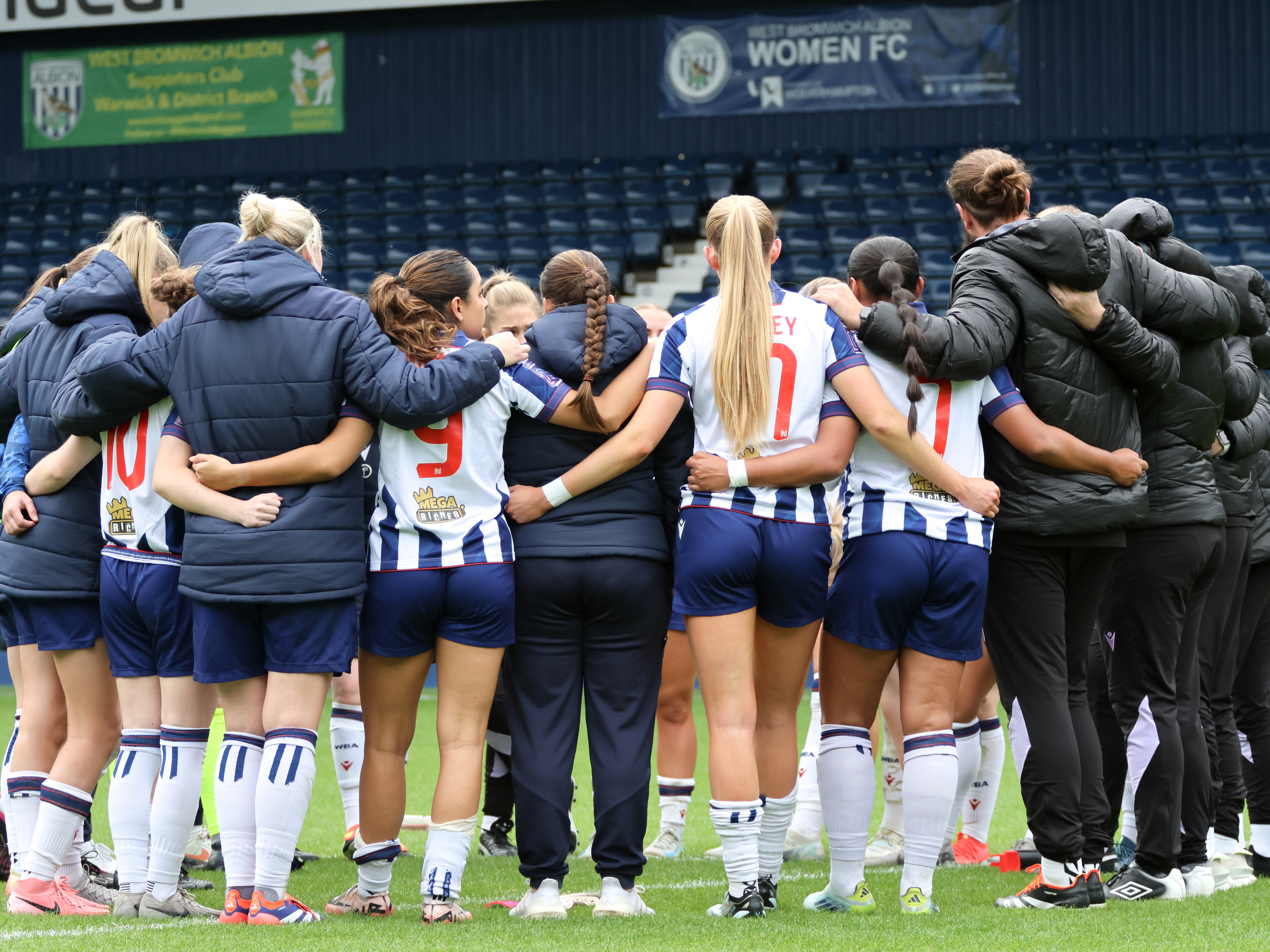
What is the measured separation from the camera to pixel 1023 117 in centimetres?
1672

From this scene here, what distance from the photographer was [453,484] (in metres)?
3.64

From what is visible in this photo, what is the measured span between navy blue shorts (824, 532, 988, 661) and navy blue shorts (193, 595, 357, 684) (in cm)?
134

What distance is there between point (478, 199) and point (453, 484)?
13334 millimetres

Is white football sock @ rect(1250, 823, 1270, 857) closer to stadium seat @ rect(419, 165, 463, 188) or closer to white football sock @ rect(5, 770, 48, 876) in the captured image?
white football sock @ rect(5, 770, 48, 876)

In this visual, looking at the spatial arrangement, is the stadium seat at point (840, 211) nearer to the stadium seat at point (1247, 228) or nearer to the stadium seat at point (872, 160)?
the stadium seat at point (872, 160)

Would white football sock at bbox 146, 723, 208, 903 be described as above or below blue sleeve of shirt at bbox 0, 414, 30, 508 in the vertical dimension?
below

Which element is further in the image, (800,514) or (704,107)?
(704,107)

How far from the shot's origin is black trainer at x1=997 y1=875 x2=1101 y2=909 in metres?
3.66

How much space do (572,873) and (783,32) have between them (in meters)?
14.4

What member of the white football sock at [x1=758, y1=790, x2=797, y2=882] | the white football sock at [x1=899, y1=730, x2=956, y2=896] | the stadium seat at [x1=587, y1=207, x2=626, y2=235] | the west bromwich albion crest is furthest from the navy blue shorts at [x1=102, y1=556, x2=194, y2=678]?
the west bromwich albion crest

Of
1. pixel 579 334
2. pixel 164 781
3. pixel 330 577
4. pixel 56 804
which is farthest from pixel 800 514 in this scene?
pixel 56 804

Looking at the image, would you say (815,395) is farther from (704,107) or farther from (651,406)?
(704,107)

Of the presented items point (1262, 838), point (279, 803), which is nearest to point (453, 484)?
point (279, 803)

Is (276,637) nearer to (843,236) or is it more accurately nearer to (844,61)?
(843,236)
